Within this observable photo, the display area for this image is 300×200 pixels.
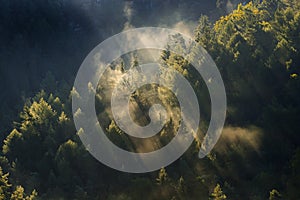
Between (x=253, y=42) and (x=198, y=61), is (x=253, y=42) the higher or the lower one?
the higher one

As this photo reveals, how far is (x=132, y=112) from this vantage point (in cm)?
6350

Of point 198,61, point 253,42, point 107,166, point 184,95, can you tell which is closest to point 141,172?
point 107,166

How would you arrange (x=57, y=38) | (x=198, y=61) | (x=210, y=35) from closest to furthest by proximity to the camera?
(x=198, y=61) → (x=210, y=35) → (x=57, y=38)

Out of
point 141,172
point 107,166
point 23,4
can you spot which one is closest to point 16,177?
point 107,166

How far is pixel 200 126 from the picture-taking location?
62031 mm

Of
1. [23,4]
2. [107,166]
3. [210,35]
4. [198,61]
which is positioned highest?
[23,4]

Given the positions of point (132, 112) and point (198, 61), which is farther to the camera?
point (198, 61)

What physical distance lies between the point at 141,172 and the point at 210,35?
45580 mm

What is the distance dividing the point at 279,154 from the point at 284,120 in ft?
22.2

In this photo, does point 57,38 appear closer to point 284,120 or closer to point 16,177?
point 16,177

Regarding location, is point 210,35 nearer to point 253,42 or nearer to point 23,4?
point 253,42

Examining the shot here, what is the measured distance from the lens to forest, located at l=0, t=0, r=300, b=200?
1997 inches

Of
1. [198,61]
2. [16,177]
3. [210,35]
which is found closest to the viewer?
[16,177]

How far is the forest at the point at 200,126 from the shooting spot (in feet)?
166
